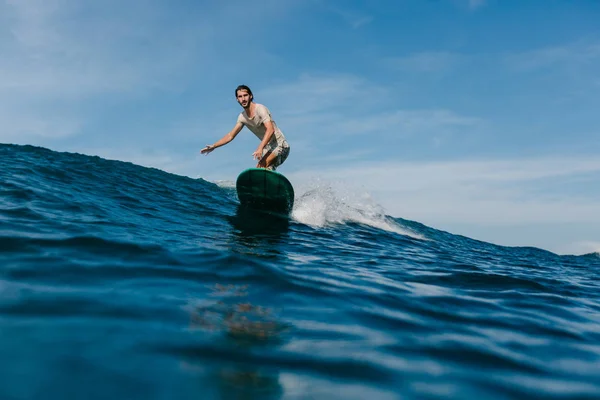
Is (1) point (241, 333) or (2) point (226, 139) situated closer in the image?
→ (1) point (241, 333)

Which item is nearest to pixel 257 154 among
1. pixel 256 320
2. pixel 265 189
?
pixel 265 189

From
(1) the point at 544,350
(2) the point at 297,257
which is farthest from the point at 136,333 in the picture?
(2) the point at 297,257

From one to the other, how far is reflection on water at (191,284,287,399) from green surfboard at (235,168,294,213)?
571cm

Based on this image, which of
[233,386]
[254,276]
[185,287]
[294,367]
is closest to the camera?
[233,386]

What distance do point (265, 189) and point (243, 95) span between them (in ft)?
7.28

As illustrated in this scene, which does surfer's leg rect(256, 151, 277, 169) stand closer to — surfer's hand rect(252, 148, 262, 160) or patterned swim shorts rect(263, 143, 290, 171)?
patterned swim shorts rect(263, 143, 290, 171)

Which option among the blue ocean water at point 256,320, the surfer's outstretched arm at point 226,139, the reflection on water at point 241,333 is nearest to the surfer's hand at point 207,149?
the surfer's outstretched arm at point 226,139

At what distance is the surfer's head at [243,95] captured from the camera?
9.51m

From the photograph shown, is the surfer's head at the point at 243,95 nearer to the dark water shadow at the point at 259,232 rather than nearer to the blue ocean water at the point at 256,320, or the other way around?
the dark water shadow at the point at 259,232

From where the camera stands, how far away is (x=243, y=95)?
953cm

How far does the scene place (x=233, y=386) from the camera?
226cm

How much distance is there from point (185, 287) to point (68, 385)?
1975 mm

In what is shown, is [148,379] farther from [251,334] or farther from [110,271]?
[110,271]

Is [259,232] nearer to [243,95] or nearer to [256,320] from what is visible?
[243,95]
